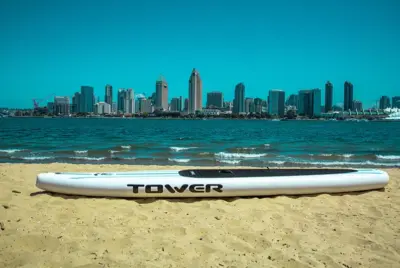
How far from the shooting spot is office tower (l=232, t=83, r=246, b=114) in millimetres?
152125

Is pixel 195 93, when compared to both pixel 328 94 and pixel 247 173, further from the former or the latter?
pixel 247 173

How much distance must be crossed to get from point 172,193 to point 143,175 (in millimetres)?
644

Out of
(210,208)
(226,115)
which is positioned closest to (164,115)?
(226,115)

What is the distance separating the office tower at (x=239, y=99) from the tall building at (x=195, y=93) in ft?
57.7

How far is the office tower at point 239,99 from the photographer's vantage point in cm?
15212

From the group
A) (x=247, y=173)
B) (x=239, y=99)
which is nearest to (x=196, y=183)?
(x=247, y=173)

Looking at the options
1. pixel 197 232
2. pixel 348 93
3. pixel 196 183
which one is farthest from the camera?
pixel 348 93

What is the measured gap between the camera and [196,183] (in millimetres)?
5266

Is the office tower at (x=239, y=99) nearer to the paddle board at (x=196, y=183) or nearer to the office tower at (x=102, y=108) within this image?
the office tower at (x=102, y=108)

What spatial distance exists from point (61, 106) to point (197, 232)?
159206mm

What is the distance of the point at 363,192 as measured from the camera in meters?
5.96

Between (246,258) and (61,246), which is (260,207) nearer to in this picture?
(246,258)

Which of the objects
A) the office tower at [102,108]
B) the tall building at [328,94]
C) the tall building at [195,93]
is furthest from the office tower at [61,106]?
the tall building at [328,94]

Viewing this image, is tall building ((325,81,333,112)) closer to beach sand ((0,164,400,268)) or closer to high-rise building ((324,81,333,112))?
high-rise building ((324,81,333,112))
